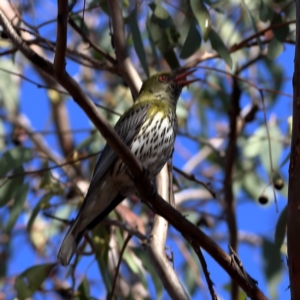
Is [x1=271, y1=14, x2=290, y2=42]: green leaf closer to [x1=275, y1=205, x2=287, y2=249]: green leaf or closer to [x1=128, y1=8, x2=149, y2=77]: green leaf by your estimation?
[x1=128, y1=8, x2=149, y2=77]: green leaf

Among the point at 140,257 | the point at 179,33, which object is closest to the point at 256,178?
the point at 140,257

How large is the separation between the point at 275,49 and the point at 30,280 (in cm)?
173

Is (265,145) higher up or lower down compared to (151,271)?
higher up

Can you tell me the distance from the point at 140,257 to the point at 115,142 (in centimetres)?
179

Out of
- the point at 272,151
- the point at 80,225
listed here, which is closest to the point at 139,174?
the point at 80,225

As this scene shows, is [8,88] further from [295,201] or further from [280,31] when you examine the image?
[295,201]

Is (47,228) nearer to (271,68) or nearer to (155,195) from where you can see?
(271,68)

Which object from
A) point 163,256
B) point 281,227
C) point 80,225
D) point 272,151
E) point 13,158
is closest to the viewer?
point 163,256

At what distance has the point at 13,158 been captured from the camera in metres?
3.72

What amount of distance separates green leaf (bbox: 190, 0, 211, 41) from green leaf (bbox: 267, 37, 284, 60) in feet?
1.45

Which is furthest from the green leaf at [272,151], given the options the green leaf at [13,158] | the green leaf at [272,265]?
the green leaf at [13,158]

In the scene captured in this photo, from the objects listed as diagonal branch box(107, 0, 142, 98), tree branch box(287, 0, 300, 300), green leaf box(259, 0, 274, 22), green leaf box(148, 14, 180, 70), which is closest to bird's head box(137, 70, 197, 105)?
diagonal branch box(107, 0, 142, 98)

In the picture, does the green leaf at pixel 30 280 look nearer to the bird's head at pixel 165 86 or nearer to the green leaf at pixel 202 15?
the bird's head at pixel 165 86

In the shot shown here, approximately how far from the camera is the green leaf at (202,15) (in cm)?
322
